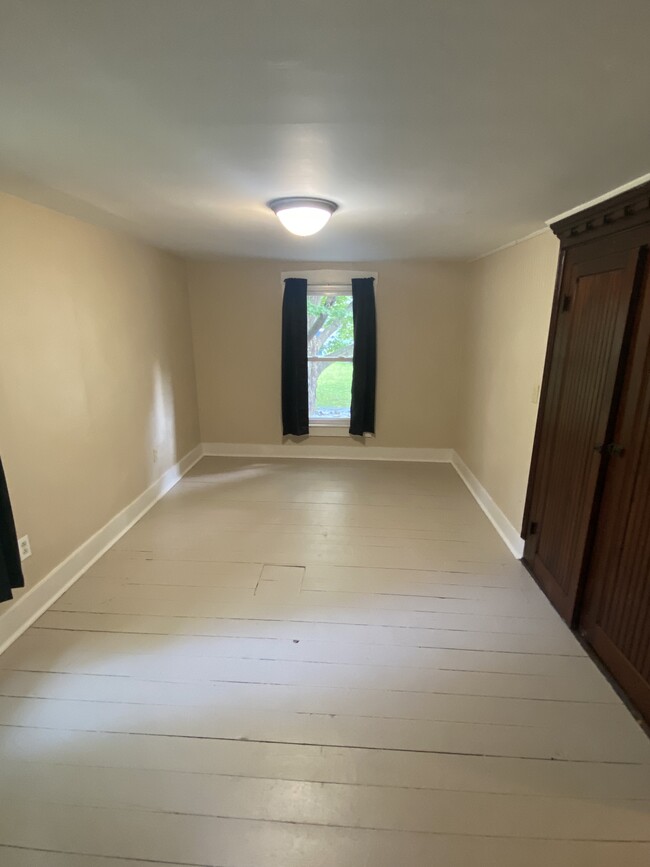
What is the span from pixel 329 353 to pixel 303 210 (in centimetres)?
273

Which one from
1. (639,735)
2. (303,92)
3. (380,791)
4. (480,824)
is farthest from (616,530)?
(303,92)

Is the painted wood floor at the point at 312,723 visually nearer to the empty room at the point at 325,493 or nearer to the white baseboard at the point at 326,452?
the empty room at the point at 325,493

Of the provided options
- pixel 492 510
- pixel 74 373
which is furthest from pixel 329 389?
pixel 74 373

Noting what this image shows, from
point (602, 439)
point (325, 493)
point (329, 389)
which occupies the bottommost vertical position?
point (325, 493)

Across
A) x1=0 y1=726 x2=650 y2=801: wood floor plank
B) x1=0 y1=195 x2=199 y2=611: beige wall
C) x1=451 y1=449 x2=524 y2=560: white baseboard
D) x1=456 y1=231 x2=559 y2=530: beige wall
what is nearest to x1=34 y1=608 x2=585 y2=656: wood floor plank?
x1=0 y1=195 x2=199 y2=611: beige wall

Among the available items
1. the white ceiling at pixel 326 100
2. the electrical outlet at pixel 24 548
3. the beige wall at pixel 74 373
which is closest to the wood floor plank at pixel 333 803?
the electrical outlet at pixel 24 548

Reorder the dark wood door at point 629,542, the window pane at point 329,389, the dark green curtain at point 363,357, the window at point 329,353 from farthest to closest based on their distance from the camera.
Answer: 1. the window pane at point 329,389
2. the window at point 329,353
3. the dark green curtain at point 363,357
4. the dark wood door at point 629,542

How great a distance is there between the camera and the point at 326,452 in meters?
5.03

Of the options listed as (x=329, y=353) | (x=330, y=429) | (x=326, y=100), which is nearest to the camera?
(x=326, y=100)

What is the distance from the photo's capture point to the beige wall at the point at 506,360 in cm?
284

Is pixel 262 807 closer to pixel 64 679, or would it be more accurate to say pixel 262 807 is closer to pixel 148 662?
pixel 148 662

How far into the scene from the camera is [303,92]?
3.57 feet

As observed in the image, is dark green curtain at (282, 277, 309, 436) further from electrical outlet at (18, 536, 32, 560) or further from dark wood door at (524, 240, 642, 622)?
electrical outlet at (18, 536, 32, 560)

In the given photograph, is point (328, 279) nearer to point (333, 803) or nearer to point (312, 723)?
point (312, 723)
